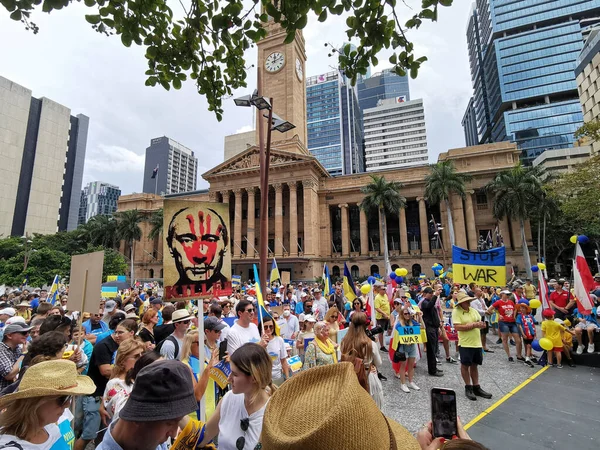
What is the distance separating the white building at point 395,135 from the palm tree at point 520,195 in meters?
76.2

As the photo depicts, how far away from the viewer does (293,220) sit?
1518 inches

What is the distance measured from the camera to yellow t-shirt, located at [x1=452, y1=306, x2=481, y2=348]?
19.1 feet

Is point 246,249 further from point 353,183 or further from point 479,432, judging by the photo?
point 479,432

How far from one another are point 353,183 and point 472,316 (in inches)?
1442

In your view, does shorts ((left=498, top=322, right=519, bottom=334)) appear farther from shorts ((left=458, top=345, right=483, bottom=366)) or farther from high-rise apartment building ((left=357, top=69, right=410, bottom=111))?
high-rise apartment building ((left=357, top=69, right=410, bottom=111))

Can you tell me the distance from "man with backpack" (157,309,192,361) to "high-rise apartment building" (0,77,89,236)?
78.0m

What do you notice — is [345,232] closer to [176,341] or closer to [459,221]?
[459,221]

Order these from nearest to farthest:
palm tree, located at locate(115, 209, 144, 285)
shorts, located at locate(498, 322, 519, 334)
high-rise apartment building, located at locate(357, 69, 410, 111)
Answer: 1. shorts, located at locate(498, 322, 519, 334)
2. palm tree, located at locate(115, 209, 144, 285)
3. high-rise apartment building, located at locate(357, 69, 410, 111)

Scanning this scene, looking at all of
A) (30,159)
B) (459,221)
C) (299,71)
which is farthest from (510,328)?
(30,159)

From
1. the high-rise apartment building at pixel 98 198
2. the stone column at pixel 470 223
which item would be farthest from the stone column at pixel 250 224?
the high-rise apartment building at pixel 98 198

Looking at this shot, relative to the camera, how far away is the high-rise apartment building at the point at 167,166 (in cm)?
11875

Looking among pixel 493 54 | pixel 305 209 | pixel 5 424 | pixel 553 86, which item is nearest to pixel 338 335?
pixel 5 424

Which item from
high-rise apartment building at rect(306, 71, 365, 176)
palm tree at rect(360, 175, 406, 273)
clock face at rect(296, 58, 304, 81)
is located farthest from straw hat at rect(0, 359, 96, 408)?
high-rise apartment building at rect(306, 71, 365, 176)

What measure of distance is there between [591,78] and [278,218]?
165 feet
